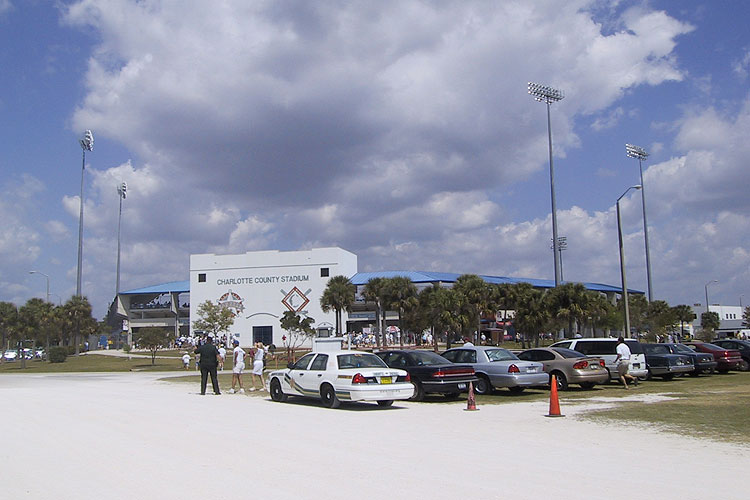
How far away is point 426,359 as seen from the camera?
60.1ft

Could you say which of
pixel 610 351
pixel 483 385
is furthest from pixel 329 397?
pixel 610 351

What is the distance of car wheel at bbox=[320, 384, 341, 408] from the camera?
16.3m

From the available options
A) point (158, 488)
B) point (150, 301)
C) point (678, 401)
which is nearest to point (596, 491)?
point (158, 488)

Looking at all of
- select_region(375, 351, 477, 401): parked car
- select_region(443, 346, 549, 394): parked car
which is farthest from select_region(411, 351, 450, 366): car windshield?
select_region(443, 346, 549, 394): parked car

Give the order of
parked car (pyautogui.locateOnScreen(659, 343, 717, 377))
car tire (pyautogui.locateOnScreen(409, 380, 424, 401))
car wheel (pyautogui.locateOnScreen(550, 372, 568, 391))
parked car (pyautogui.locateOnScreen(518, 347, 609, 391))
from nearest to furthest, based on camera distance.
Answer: car tire (pyautogui.locateOnScreen(409, 380, 424, 401)), parked car (pyautogui.locateOnScreen(518, 347, 609, 391)), car wheel (pyautogui.locateOnScreen(550, 372, 568, 391)), parked car (pyautogui.locateOnScreen(659, 343, 717, 377))

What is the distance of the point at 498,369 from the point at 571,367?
2.88m

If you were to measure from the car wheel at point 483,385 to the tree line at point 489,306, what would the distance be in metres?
32.1

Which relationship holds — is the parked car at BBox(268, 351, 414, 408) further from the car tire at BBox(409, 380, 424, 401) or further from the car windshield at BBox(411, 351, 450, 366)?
the car windshield at BBox(411, 351, 450, 366)

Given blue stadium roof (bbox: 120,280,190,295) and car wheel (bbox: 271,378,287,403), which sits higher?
blue stadium roof (bbox: 120,280,190,295)

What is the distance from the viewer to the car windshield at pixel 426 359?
59.5 feet

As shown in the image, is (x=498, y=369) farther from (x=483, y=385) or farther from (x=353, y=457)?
(x=353, y=457)

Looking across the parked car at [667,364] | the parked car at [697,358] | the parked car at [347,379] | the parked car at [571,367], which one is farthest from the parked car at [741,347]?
the parked car at [347,379]

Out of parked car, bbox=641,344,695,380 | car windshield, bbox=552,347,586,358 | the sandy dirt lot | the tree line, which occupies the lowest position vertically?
the sandy dirt lot

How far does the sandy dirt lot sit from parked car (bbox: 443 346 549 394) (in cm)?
321
